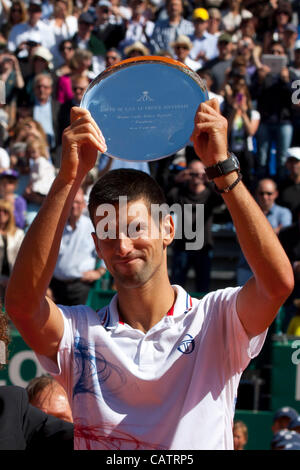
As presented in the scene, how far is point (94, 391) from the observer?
256 centimetres

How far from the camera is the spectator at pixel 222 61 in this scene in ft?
34.4

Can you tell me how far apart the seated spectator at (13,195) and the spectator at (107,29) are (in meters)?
4.21

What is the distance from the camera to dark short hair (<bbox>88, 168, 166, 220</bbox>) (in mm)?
2650

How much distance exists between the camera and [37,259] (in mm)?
2496

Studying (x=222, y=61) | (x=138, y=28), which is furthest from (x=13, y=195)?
(x=138, y=28)

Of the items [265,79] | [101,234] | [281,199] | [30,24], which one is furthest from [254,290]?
[30,24]

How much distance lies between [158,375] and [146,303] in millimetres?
276

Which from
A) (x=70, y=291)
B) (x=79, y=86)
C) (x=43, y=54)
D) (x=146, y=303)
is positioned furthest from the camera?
(x=43, y=54)

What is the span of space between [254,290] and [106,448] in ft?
2.23

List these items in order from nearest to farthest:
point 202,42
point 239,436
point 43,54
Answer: point 239,436
point 43,54
point 202,42

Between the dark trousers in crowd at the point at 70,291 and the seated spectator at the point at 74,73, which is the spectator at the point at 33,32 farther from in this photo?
the dark trousers in crowd at the point at 70,291

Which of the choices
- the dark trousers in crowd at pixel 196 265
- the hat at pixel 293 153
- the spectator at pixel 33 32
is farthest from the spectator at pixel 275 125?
the spectator at pixel 33 32

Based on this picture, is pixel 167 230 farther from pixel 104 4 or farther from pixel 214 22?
pixel 104 4
